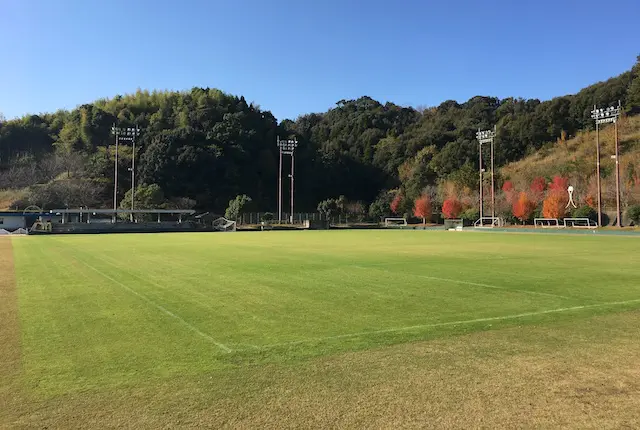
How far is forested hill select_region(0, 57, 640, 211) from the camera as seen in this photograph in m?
82.2

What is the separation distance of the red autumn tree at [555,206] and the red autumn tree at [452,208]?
14.5 meters

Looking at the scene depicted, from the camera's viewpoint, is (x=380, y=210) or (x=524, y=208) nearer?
(x=524, y=208)

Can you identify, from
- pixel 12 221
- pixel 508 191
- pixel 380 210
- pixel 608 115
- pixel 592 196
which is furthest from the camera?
pixel 380 210

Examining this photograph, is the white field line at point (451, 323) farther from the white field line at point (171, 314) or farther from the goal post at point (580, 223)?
the goal post at point (580, 223)

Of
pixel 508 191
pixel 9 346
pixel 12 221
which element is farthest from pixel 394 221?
→ pixel 9 346

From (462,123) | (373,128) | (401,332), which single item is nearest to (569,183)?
(462,123)

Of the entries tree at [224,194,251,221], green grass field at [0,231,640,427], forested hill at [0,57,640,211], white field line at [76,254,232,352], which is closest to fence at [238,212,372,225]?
tree at [224,194,251,221]

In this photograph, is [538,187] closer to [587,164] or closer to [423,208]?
[587,164]

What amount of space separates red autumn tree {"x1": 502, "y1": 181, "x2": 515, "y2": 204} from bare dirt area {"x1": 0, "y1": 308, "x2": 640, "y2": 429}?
67.2m

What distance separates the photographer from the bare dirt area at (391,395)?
3830 millimetres

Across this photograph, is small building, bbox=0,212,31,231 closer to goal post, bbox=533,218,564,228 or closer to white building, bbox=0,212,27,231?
white building, bbox=0,212,27,231

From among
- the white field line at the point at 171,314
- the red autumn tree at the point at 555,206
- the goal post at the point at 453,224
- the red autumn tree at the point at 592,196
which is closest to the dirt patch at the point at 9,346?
the white field line at the point at 171,314

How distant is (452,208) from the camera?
7262cm

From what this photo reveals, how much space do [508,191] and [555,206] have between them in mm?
13483
